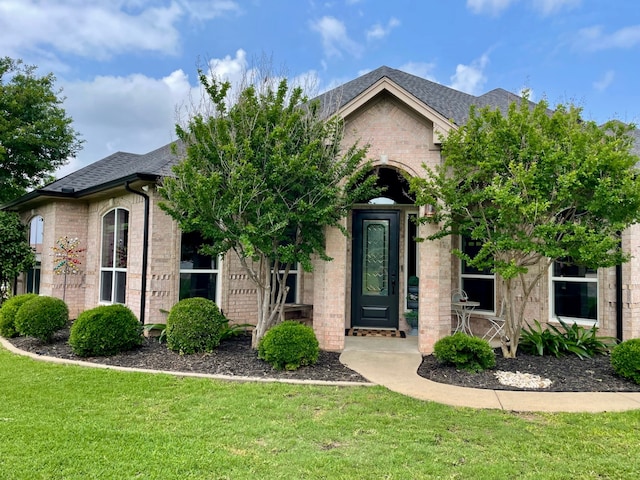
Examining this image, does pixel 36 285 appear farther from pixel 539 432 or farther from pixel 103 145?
pixel 539 432

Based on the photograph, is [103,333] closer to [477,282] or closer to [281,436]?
[281,436]

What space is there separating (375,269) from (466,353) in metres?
3.59

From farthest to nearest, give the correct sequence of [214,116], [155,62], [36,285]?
[155,62]
[36,285]
[214,116]

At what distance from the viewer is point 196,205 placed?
6250 mm

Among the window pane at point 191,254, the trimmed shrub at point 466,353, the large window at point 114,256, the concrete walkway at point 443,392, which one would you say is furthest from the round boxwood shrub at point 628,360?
the large window at point 114,256

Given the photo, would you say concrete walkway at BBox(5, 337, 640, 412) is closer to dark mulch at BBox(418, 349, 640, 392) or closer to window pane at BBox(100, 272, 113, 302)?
dark mulch at BBox(418, 349, 640, 392)

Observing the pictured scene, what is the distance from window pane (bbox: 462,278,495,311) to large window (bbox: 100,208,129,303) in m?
7.71

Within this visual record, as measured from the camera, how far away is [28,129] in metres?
16.4

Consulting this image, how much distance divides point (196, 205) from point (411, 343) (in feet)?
15.7

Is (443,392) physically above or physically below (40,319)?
below

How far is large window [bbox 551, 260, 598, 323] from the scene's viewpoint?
8.08m

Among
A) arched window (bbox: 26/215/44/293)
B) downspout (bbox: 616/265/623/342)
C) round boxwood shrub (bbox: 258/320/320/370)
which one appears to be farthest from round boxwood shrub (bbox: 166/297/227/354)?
arched window (bbox: 26/215/44/293)

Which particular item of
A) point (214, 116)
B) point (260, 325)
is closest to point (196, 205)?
point (214, 116)

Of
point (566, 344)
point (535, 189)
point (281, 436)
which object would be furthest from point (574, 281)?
point (281, 436)
